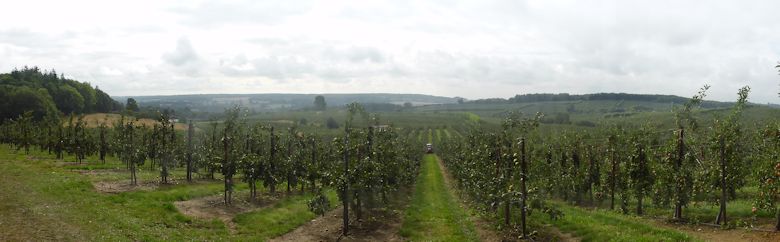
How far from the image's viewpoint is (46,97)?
4993 inches

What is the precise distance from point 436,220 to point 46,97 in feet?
454

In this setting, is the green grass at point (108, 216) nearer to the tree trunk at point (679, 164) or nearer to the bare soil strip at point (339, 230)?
the bare soil strip at point (339, 230)

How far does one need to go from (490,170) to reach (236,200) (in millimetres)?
19307

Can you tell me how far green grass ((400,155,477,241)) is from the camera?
25141 millimetres

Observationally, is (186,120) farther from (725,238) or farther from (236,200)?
Result: (725,238)

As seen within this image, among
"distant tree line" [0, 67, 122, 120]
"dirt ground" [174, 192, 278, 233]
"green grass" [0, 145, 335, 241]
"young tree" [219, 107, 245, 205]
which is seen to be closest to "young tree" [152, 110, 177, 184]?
"green grass" [0, 145, 335, 241]

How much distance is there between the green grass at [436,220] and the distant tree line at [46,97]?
9865 cm

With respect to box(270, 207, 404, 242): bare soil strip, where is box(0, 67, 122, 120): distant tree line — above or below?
above

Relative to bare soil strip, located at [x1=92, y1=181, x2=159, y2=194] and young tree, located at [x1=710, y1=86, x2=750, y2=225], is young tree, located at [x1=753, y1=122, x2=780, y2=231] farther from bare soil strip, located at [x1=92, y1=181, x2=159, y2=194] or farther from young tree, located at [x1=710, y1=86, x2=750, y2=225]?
bare soil strip, located at [x1=92, y1=181, x2=159, y2=194]

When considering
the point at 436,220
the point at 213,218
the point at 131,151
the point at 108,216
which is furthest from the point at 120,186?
the point at 436,220

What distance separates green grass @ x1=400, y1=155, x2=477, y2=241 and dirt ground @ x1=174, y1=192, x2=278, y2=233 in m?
10.4

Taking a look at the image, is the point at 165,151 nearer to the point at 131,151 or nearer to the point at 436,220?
the point at 131,151

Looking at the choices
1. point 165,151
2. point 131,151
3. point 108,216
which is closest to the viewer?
point 108,216

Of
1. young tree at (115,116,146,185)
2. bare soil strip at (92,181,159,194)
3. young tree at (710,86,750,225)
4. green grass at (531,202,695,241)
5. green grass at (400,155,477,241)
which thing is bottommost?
green grass at (400,155,477,241)
